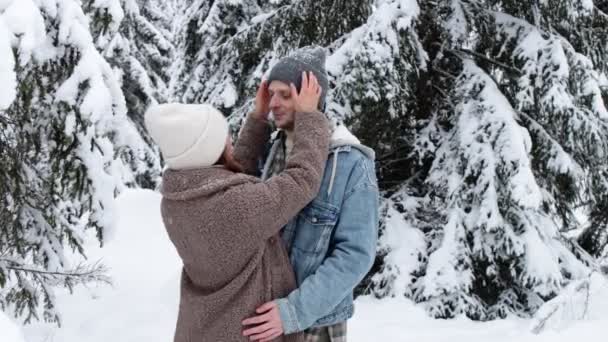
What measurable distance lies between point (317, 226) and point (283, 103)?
0.48 metres

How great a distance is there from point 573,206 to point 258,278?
5.33 metres

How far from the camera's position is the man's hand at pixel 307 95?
205cm

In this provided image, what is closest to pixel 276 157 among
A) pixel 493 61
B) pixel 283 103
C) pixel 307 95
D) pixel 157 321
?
pixel 283 103

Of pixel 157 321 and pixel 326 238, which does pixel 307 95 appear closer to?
pixel 326 238

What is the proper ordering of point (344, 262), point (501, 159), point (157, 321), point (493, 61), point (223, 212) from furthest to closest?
1. point (157, 321)
2. point (493, 61)
3. point (501, 159)
4. point (344, 262)
5. point (223, 212)

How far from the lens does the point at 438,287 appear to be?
5.42 meters

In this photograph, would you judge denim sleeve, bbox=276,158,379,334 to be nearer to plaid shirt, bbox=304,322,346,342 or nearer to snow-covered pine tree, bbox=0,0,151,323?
plaid shirt, bbox=304,322,346,342

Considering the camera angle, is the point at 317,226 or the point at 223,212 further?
the point at 317,226

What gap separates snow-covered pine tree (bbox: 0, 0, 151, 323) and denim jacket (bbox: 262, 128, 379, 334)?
1866mm

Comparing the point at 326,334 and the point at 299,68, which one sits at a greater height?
the point at 299,68

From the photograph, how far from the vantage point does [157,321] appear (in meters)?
6.49

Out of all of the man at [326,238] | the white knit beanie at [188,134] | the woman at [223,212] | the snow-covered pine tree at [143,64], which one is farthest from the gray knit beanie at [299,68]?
the snow-covered pine tree at [143,64]

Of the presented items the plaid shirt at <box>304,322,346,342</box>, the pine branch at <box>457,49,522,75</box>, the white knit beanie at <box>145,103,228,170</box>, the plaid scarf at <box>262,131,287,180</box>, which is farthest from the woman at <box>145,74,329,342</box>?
the pine branch at <box>457,49,522,75</box>

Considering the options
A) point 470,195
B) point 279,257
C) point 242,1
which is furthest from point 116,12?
point 242,1
